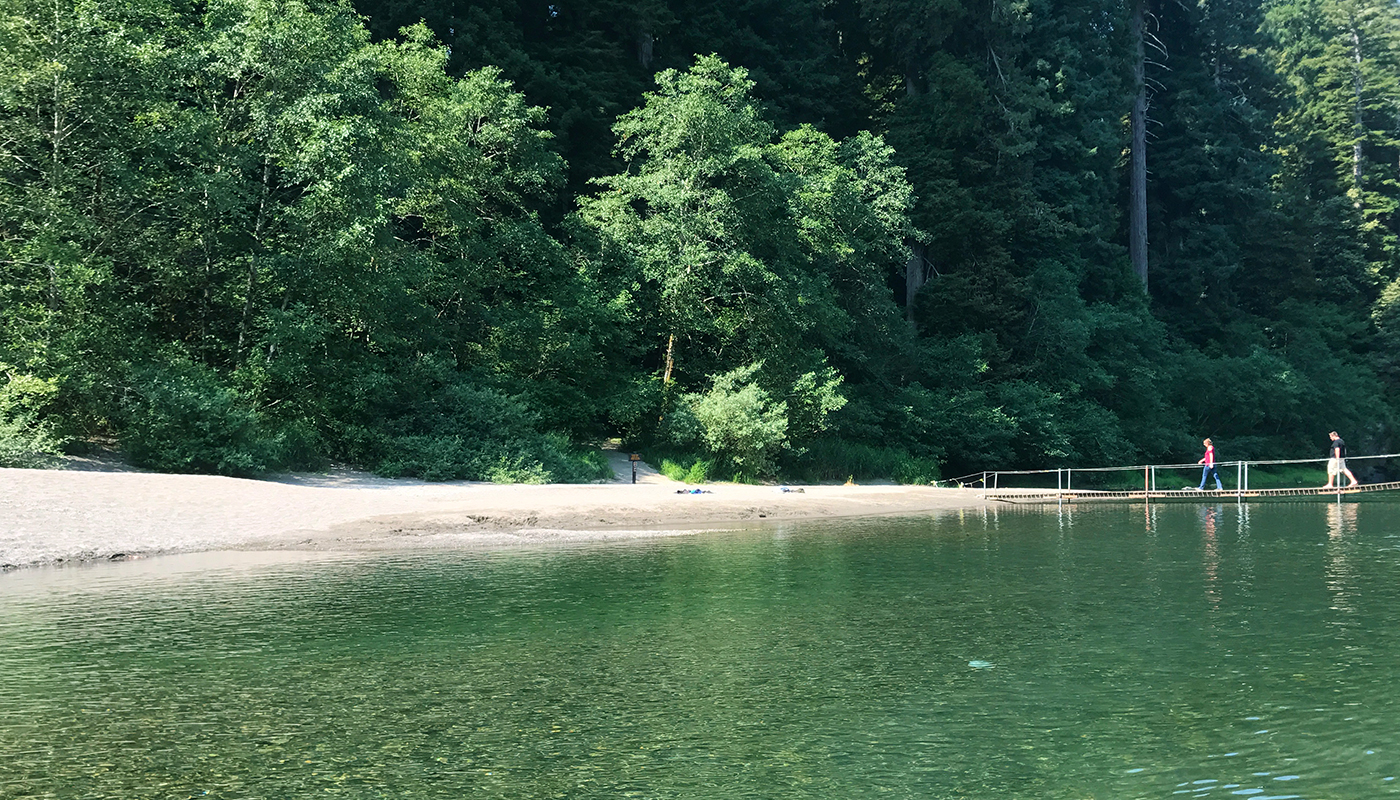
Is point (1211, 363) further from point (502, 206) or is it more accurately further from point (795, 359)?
point (502, 206)

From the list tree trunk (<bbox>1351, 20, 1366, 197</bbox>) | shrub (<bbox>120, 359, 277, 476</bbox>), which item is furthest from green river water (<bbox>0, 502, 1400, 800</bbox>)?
tree trunk (<bbox>1351, 20, 1366, 197</bbox>)

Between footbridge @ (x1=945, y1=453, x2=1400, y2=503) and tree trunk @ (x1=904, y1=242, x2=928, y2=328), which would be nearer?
footbridge @ (x1=945, y1=453, x2=1400, y2=503)

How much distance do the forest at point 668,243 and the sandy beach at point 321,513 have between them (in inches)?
74.4

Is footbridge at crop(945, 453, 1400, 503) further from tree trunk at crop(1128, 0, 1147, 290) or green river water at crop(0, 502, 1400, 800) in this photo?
green river water at crop(0, 502, 1400, 800)

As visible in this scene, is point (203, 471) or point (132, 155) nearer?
point (203, 471)

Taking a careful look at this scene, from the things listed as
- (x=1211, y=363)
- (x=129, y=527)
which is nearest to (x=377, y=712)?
(x=129, y=527)

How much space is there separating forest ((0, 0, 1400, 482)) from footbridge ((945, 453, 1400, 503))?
106 cm

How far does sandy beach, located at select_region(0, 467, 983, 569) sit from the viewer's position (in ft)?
62.4

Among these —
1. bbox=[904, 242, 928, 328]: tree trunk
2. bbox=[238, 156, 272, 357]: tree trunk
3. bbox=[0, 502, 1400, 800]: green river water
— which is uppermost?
bbox=[904, 242, 928, 328]: tree trunk

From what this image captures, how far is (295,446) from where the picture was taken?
89.3 feet

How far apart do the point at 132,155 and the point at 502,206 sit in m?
12.0

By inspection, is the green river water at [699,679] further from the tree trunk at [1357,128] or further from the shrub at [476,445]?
the tree trunk at [1357,128]

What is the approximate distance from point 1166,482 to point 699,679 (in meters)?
44.0

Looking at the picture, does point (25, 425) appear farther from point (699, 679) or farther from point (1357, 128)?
point (1357, 128)
